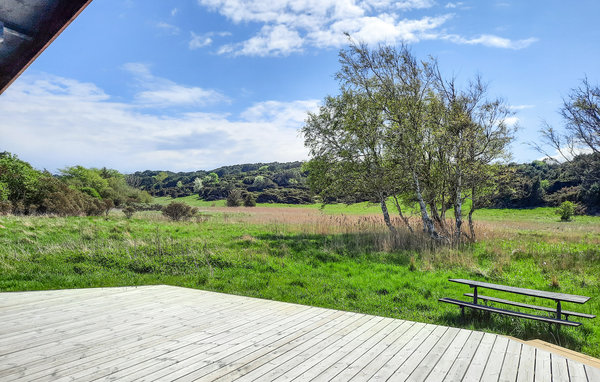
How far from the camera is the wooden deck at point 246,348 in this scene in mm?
3764

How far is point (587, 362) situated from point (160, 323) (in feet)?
17.7

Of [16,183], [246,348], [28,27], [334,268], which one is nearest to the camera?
[28,27]

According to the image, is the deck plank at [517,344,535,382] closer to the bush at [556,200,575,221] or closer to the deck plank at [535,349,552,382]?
the deck plank at [535,349,552,382]

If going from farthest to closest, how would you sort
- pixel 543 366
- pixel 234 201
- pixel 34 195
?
pixel 234 201 → pixel 34 195 → pixel 543 366

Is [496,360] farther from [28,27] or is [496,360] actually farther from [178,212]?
[178,212]

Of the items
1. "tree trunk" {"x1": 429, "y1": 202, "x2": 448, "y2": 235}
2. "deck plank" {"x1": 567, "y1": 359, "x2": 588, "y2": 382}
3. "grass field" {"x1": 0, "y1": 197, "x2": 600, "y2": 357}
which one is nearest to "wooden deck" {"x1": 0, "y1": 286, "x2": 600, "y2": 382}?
"deck plank" {"x1": 567, "y1": 359, "x2": 588, "y2": 382}

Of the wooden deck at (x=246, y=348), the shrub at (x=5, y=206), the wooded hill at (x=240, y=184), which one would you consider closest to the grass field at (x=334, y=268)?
the wooden deck at (x=246, y=348)

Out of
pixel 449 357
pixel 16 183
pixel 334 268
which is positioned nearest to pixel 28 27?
pixel 449 357

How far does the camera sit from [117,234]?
1605 centimetres

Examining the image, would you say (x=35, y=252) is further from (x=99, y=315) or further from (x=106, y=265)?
(x=99, y=315)

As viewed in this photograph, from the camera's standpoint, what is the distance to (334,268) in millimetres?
11242

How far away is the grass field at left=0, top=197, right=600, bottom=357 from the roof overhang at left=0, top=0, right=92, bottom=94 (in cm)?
696

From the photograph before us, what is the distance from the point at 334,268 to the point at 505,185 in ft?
32.0

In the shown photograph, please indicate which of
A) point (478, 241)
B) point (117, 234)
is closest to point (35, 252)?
point (117, 234)
